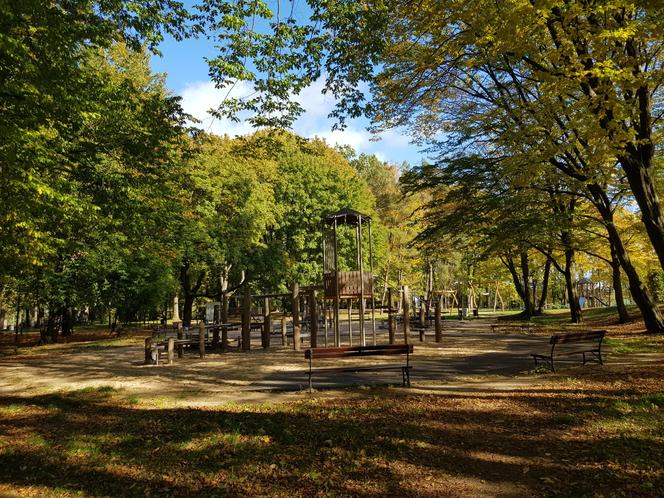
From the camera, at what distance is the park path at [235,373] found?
9.43 metres

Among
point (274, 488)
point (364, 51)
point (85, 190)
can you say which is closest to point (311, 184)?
point (85, 190)

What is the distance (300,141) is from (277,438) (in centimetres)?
717

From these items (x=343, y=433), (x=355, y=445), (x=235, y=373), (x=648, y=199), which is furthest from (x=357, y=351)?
(x=648, y=199)

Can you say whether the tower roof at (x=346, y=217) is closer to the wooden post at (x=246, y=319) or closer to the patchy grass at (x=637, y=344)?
the wooden post at (x=246, y=319)

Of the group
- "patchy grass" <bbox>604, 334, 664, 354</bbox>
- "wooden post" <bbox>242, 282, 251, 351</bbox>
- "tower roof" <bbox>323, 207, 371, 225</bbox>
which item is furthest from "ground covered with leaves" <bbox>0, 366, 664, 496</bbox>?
"tower roof" <bbox>323, 207, 371, 225</bbox>

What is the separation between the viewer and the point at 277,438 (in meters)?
6.05

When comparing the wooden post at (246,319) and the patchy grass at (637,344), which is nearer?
the patchy grass at (637,344)

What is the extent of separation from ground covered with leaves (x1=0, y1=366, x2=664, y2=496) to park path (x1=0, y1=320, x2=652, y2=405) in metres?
1.24

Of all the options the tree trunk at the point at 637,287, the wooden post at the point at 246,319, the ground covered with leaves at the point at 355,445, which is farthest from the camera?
the wooden post at the point at 246,319

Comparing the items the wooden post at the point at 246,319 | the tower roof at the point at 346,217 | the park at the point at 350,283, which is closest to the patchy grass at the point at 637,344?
the park at the point at 350,283

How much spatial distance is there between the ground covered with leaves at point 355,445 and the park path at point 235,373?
124 cm

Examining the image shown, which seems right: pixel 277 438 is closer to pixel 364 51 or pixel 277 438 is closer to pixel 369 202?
pixel 364 51

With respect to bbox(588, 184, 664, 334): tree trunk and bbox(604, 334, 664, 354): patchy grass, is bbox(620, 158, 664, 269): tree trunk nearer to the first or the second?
bbox(604, 334, 664, 354): patchy grass

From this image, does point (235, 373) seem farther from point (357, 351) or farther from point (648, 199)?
point (648, 199)
